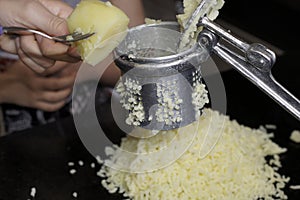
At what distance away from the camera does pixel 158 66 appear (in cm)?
97

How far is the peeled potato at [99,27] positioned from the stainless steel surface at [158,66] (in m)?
0.02

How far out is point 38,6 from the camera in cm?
119

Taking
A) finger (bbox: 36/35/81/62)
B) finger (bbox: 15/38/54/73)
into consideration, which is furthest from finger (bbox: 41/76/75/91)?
finger (bbox: 36/35/81/62)

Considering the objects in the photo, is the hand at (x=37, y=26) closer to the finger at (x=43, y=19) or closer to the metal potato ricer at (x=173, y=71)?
the finger at (x=43, y=19)

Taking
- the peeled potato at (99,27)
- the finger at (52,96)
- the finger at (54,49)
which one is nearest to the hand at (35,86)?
the finger at (52,96)

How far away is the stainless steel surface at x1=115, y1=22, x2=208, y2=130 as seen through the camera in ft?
3.22

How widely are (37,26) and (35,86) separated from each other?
55 centimetres

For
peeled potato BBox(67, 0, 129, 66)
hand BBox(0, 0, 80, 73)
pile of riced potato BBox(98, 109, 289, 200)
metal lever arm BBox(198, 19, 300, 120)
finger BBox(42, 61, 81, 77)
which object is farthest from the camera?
finger BBox(42, 61, 81, 77)

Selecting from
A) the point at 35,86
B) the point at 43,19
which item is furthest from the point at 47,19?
the point at 35,86

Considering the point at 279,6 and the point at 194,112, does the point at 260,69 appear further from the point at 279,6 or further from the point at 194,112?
the point at 279,6

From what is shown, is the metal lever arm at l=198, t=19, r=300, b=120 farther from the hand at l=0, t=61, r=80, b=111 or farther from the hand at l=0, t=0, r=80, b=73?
the hand at l=0, t=61, r=80, b=111

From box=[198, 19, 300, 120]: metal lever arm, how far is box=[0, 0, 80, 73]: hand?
0.32 metres

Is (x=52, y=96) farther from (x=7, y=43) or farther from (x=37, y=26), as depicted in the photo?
(x=37, y=26)

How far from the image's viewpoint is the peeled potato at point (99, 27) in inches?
40.7
